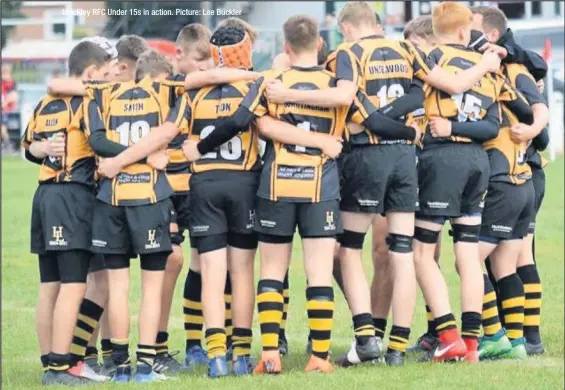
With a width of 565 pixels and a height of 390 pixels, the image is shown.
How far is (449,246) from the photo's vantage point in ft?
57.1

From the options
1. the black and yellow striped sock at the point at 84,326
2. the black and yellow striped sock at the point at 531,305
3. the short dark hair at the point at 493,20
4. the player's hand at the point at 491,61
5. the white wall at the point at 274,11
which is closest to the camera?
the black and yellow striped sock at the point at 84,326

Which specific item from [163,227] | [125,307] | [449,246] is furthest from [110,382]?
[449,246]

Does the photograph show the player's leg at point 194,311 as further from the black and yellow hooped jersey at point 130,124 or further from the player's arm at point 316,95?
the player's arm at point 316,95

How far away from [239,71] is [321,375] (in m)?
2.06

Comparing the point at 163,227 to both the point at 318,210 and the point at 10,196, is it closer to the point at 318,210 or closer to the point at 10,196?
the point at 318,210

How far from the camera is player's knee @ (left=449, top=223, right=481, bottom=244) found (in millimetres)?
9367

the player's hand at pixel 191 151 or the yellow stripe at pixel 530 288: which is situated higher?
the player's hand at pixel 191 151

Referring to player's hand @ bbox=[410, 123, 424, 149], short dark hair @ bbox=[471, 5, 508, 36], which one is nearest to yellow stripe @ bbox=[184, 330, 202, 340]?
player's hand @ bbox=[410, 123, 424, 149]

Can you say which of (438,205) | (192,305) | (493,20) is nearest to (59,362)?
(192,305)

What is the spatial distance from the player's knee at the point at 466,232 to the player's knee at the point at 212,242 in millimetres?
1690

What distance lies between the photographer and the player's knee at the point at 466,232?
369 inches

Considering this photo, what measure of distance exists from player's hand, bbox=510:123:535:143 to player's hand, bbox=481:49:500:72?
0.53 metres

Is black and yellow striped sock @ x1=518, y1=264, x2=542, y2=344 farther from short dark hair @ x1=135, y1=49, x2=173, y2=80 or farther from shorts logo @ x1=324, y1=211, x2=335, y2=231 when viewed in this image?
short dark hair @ x1=135, y1=49, x2=173, y2=80

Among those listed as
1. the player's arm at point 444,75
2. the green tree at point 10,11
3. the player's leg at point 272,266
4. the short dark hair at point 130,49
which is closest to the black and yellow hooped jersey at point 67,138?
the short dark hair at point 130,49
